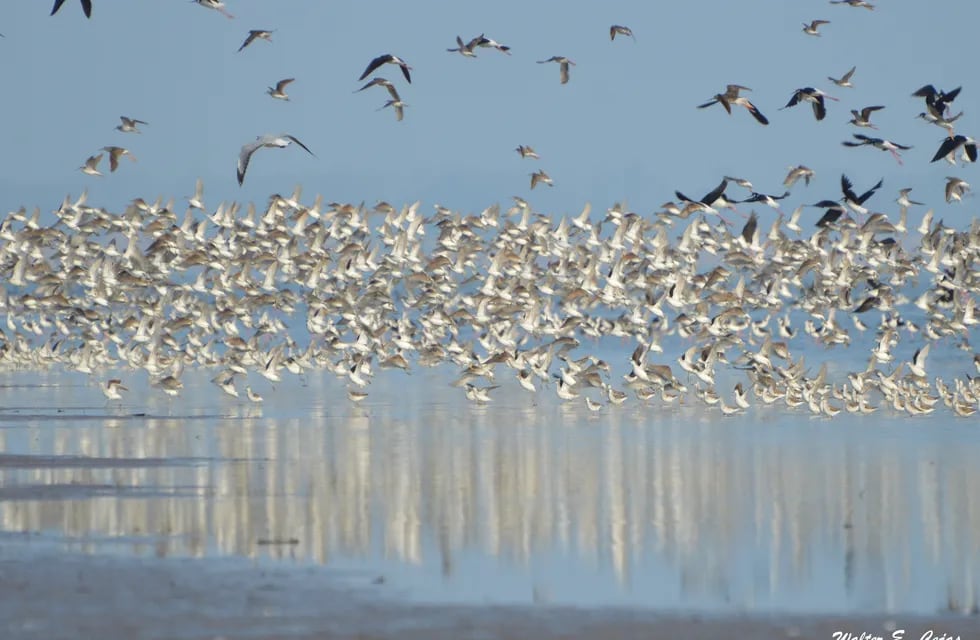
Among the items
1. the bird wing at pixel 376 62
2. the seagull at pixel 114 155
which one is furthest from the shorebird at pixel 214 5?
the seagull at pixel 114 155

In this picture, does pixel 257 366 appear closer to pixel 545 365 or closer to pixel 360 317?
pixel 360 317

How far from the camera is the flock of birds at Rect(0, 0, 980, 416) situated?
3041cm

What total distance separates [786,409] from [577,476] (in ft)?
35.9

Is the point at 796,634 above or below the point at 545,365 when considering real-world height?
below

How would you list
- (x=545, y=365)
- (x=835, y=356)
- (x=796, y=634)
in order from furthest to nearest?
(x=835, y=356) → (x=545, y=365) → (x=796, y=634)

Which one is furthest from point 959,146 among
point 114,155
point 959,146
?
point 114,155

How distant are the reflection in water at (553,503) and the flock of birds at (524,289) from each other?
5.59 meters

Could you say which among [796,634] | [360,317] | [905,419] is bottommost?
[796,634]

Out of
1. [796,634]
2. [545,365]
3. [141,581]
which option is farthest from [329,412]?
[796,634]

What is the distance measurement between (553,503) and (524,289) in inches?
721

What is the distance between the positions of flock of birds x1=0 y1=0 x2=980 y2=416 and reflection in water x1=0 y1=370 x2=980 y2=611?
559 centimetres

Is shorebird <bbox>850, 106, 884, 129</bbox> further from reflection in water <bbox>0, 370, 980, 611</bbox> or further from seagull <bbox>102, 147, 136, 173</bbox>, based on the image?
seagull <bbox>102, 147, 136, 173</bbox>

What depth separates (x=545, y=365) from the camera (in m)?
32.1

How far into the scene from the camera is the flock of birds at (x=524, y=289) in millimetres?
30406
